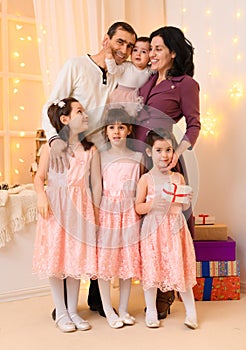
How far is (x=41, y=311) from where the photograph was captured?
7.84 feet

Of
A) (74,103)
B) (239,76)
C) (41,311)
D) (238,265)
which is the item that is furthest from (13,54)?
(238,265)

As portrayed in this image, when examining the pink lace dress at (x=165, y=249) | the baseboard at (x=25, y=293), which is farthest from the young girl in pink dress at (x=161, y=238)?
the baseboard at (x=25, y=293)

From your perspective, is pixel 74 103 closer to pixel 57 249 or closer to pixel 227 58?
pixel 57 249

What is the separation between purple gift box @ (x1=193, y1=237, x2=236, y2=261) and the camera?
258 centimetres

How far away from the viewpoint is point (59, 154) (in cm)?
211

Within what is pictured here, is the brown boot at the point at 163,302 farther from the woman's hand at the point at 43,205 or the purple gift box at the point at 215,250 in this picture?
the woman's hand at the point at 43,205

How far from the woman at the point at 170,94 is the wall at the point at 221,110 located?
2.01ft

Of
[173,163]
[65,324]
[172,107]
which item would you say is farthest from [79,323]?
[172,107]

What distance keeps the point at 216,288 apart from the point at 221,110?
0.99m

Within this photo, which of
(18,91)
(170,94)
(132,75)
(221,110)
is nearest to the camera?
(170,94)

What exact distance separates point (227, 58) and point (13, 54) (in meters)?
1.27

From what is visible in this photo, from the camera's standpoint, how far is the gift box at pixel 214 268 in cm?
258

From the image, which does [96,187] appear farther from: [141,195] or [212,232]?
[212,232]

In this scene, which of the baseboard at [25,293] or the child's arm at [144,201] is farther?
the baseboard at [25,293]
